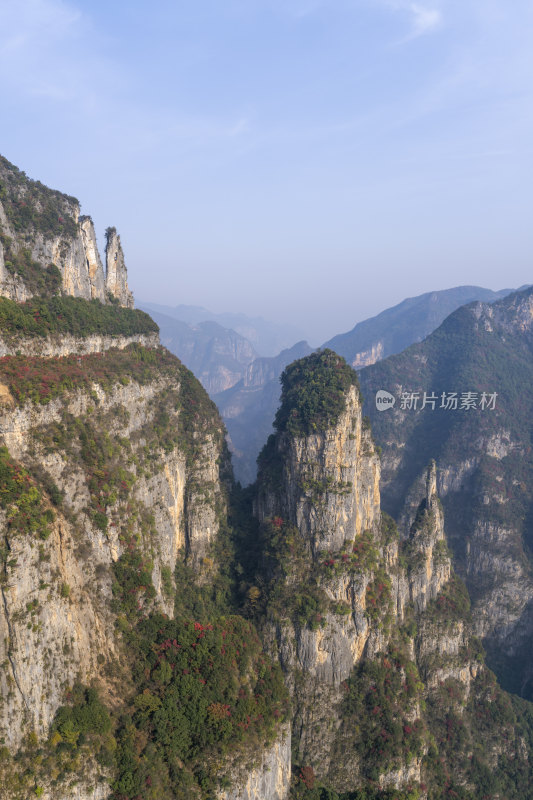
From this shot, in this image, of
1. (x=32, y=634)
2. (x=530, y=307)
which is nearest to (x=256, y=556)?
(x=32, y=634)

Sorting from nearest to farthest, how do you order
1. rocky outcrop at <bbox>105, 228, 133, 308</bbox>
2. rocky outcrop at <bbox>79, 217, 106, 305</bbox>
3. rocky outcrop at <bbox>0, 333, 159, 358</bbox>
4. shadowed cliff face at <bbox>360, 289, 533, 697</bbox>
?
rocky outcrop at <bbox>0, 333, 159, 358</bbox> → rocky outcrop at <bbox>79, 217, 106, 305</bbox> → rocky outcrop at <bbox>105, 228, 133, 308</bbox> → shadowed cliff face at <bbox>360, 289, 533, 697</bbox>

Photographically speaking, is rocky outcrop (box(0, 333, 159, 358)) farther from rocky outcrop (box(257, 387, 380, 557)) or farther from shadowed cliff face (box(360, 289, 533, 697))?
shadowed cliff face (box(360, 289, 533, 697))

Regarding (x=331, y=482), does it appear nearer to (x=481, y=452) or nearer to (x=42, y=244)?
(x=42, y=244)

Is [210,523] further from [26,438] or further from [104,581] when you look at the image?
[26,438]

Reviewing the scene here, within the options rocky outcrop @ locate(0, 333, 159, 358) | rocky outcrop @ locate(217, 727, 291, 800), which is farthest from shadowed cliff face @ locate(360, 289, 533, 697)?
rocky outcrop @ locate(0, 333, 159, 358)

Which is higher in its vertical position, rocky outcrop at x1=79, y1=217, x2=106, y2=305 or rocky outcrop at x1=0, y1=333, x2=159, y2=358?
rocky outcrop at x1=79, y1=217, x2=106, y2=305

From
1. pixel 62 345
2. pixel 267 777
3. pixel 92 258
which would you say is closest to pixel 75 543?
pixel 62 345
